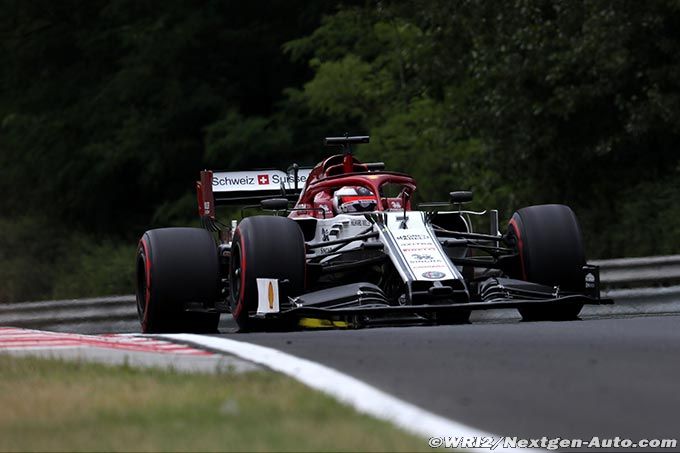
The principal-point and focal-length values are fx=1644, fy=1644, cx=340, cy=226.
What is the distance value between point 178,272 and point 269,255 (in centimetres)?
139

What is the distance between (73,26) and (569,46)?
62.6 feet

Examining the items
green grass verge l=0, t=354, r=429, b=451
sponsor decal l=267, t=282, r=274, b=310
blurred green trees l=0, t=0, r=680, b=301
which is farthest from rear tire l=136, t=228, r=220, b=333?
blurred green trees l=0, t=0, r=680, b=301

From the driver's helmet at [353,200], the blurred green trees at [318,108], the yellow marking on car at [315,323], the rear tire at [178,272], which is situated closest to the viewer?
the yellow marking on car at [315,323]

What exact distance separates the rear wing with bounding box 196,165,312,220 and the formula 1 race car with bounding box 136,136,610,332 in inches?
44.8

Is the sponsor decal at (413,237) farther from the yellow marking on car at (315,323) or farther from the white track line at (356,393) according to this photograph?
the white track line at (356,393)

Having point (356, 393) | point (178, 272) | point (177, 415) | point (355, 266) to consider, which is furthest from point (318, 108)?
point (177, 415)

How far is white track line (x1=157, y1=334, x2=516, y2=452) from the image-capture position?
6.00 metres

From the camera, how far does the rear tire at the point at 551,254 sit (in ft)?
43.7

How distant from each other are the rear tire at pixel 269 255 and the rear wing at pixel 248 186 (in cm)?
316

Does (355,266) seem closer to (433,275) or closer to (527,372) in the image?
(433,275)

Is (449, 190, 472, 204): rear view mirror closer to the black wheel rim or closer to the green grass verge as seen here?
the black wheel rim

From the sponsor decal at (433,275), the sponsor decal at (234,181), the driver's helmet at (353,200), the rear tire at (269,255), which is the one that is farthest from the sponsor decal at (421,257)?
the sponsor decal at (234,181)

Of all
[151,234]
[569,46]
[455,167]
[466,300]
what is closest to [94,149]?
[455,167]

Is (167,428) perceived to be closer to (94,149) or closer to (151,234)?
(151,234)
